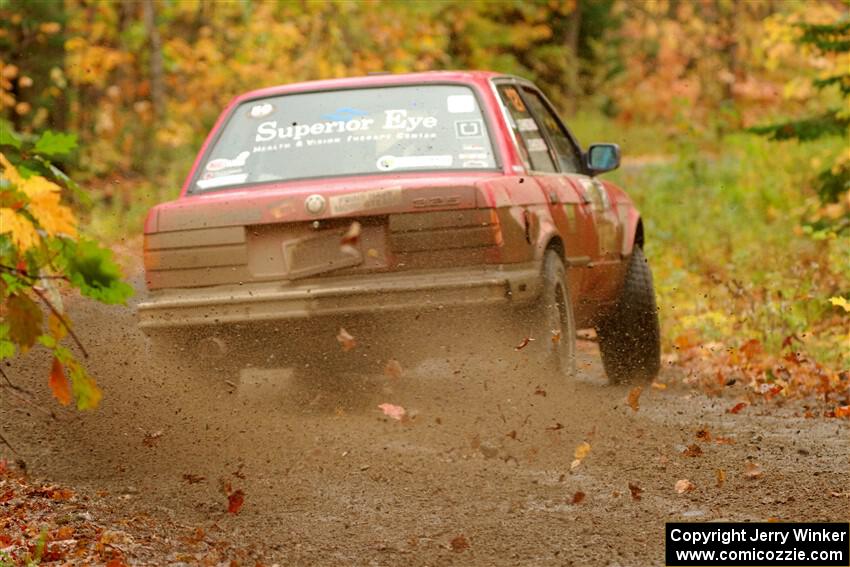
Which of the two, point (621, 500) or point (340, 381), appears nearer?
point (621, 500)

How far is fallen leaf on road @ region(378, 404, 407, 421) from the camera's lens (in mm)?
7023

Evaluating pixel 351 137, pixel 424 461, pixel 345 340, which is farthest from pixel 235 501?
pixel 351 137

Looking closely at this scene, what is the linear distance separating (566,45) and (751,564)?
39.5 metres

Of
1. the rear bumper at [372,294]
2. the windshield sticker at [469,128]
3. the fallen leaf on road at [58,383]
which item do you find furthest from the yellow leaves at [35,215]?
the windshield sticker at [469,128]

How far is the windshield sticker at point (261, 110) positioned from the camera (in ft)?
25.6

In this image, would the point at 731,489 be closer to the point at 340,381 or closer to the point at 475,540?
the point at 475,540

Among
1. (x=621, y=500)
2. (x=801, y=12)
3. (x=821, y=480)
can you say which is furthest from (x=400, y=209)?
(x=801, y=12)

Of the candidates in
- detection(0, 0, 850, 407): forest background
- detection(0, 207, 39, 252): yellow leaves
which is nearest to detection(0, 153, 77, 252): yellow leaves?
detection(0, 207, 39, 252): yellow leaves

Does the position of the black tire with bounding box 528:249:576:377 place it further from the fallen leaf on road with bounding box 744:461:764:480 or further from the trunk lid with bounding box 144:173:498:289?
the fallen leaf on road with bounding box 744:461:764:480

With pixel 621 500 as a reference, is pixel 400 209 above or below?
above

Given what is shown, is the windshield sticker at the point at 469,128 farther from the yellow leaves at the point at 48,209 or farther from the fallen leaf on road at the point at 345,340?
the yellow leaves at the point at 48,209

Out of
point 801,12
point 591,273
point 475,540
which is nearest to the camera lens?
point 475,540

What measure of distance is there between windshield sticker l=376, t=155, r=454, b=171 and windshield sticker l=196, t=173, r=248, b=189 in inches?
28.6

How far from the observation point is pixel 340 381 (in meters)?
7.37
